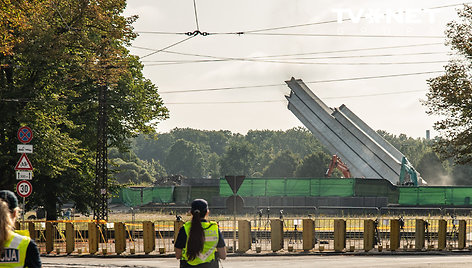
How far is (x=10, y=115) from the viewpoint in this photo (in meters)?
28.4

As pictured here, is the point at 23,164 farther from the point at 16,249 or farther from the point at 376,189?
the point at 376,189

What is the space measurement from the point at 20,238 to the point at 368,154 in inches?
2455

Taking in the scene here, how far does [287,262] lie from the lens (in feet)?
67.1

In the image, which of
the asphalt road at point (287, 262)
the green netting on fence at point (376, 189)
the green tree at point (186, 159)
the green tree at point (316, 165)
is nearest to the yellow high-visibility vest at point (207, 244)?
the asphalt road at point (287, 262)

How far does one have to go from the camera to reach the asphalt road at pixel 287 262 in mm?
19359

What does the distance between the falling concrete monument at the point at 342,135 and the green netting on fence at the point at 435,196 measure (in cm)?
1179

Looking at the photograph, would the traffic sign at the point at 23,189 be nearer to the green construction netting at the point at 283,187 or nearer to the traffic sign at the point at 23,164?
the traffic sign at the point at 23,164

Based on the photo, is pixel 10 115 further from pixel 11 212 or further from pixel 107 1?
pixel 11 212

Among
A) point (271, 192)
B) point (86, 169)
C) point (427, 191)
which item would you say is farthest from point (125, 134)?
point (427, 191)

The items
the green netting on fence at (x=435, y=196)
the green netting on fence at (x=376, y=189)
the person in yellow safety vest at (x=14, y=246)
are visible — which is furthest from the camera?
the green netting on fence at (x=376, y=189)

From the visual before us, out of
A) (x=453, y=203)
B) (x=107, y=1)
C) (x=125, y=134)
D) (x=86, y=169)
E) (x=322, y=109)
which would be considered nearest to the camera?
(x=107, y=1)

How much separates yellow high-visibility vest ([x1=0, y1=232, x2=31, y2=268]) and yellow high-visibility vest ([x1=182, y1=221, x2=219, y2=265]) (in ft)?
7.80

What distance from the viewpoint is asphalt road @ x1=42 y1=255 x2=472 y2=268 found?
19.4 m

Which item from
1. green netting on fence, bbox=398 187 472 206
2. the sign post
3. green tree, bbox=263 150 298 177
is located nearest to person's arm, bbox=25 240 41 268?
the sign post
